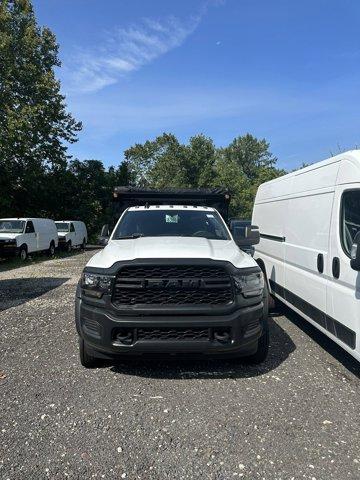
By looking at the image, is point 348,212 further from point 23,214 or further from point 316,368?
point 23,214

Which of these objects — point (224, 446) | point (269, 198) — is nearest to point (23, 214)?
point (269, 198)

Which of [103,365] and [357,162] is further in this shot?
[103,365]

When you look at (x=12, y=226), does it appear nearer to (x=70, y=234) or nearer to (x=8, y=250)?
(x=8, y=250)

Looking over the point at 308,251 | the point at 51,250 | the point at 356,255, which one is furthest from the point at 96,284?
the point at 51,250

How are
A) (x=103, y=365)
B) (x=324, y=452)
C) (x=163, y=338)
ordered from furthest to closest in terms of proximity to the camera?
(x=103, y=365) → (x=163, y=338) → (x=324, y=452)

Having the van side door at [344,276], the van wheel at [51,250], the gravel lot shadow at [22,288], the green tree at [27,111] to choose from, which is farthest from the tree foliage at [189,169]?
the van side door at [344,276]

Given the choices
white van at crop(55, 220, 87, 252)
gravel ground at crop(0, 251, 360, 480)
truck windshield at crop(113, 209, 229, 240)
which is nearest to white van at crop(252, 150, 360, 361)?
gravel ground at crop(0, 251, 360, 480)

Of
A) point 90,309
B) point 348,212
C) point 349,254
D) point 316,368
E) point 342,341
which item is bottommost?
point 316,368

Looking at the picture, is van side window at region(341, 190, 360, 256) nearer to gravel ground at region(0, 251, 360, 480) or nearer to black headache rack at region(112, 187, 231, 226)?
gravel ground at region(0, 251, 360, 480)

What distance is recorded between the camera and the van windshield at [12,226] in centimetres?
1997

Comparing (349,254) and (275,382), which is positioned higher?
(349,254)

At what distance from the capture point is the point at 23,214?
31.9 metres

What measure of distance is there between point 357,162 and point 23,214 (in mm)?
30393

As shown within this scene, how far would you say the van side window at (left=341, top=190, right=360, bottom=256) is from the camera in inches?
179
